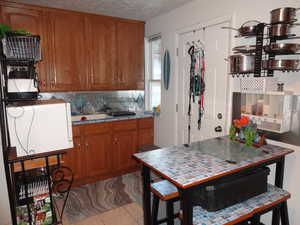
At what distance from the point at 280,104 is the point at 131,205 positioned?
1870 mm

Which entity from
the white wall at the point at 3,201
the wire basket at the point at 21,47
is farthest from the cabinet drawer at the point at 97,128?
the wire basket at the point at 21,47

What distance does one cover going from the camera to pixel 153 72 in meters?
3.64

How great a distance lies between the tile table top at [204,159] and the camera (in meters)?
1.30

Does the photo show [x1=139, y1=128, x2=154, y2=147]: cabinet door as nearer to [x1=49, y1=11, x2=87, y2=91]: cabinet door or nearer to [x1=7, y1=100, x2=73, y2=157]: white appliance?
[x1=49, y1=11, x2=87, y2=91]: cabinet door

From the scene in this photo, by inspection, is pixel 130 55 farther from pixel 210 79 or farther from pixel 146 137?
pixel 210 79

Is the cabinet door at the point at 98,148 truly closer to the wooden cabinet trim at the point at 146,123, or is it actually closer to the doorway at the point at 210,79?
the wooden cabinet trim at the point at 146,123

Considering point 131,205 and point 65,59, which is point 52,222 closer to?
point 131,205

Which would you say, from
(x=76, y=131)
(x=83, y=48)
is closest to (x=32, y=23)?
(x=83, y=48)

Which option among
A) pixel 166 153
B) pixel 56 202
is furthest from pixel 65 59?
pixel 166 153

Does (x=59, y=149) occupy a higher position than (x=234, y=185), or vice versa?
(x=59, y=149)

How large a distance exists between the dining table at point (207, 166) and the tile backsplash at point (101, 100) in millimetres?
2037

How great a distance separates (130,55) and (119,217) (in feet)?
7.71

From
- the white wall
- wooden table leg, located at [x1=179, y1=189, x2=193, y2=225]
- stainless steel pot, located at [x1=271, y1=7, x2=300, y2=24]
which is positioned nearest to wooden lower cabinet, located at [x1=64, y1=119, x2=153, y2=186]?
the white wall

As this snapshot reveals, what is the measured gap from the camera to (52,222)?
203cm
